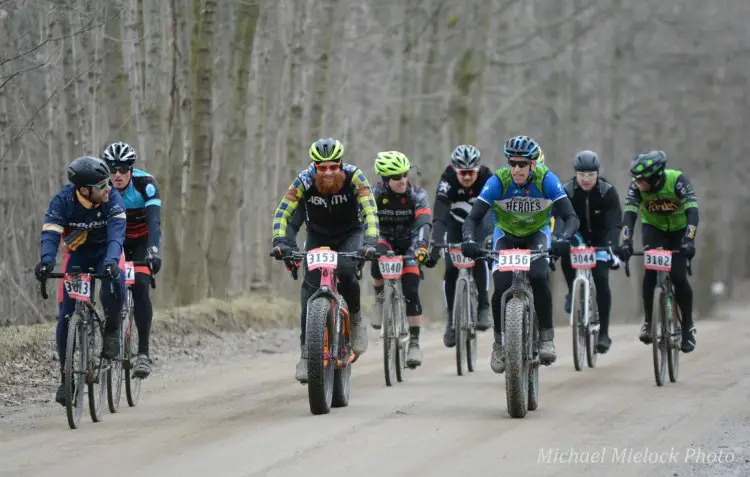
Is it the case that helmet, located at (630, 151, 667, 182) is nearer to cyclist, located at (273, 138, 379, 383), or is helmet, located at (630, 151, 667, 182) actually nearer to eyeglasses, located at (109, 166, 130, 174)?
cyclist, located at (273, 138, 379, 383)

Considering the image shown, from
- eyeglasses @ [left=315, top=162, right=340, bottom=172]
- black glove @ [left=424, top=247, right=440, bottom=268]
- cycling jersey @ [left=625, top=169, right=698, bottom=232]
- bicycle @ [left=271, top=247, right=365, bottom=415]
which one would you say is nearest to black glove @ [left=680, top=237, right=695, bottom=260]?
cycling jersey @ [left=625, top=169, right=698, bottom=232]

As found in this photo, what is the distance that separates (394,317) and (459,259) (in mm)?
1571

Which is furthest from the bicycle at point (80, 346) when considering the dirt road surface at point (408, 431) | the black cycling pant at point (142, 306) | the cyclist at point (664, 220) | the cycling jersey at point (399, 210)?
the cyclist at point (664, 220)

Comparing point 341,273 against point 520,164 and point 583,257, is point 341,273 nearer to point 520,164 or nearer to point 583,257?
point 520,164

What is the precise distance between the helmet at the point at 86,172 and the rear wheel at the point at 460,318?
5027mm

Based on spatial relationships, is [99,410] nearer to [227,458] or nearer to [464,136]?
[227,458]

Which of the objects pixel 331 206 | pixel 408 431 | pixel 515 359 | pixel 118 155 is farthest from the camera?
pixel 118 155

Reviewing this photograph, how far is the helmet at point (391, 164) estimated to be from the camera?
47.2 feet

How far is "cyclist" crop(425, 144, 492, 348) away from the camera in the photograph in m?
15.4

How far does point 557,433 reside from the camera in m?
10.5

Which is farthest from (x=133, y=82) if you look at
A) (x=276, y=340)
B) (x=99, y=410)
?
(x=99, y=410)

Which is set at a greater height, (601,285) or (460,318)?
(601,285)

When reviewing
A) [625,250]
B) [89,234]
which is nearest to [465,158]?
[625,250]

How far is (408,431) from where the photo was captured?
10.6 metres
